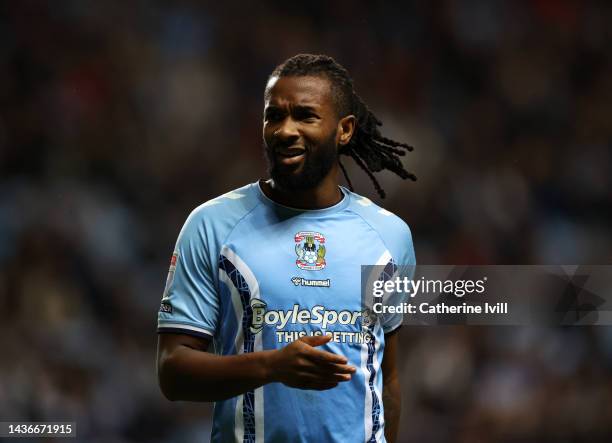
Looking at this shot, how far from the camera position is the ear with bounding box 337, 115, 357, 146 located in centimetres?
331

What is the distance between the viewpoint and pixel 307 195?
127 inches

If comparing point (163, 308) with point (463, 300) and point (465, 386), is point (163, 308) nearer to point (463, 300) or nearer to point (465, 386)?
point (463, 300)

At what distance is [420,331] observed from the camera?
5848 millimetres

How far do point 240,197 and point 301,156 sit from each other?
252 mm

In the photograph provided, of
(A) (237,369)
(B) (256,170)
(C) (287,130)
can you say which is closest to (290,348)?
(A) (237,369)

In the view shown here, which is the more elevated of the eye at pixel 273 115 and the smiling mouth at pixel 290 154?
the eye at pixel 273 115

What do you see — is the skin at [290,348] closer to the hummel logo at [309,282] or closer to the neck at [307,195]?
the neck at [307,195]

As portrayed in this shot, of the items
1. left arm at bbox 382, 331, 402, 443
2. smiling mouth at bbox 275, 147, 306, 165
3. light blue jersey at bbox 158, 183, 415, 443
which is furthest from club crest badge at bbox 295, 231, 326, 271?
left arm at bbox 382, 331, 402, 443

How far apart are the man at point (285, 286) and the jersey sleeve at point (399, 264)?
0.02m

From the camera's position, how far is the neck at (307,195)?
3219mm

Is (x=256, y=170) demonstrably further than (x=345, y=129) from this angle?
Yes

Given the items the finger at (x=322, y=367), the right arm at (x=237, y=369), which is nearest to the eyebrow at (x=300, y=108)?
the right arm at (x=237, y=369)

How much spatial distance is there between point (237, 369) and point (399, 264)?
777 millimetres

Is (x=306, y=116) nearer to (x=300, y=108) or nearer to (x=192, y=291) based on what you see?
(x=300, y=108)
